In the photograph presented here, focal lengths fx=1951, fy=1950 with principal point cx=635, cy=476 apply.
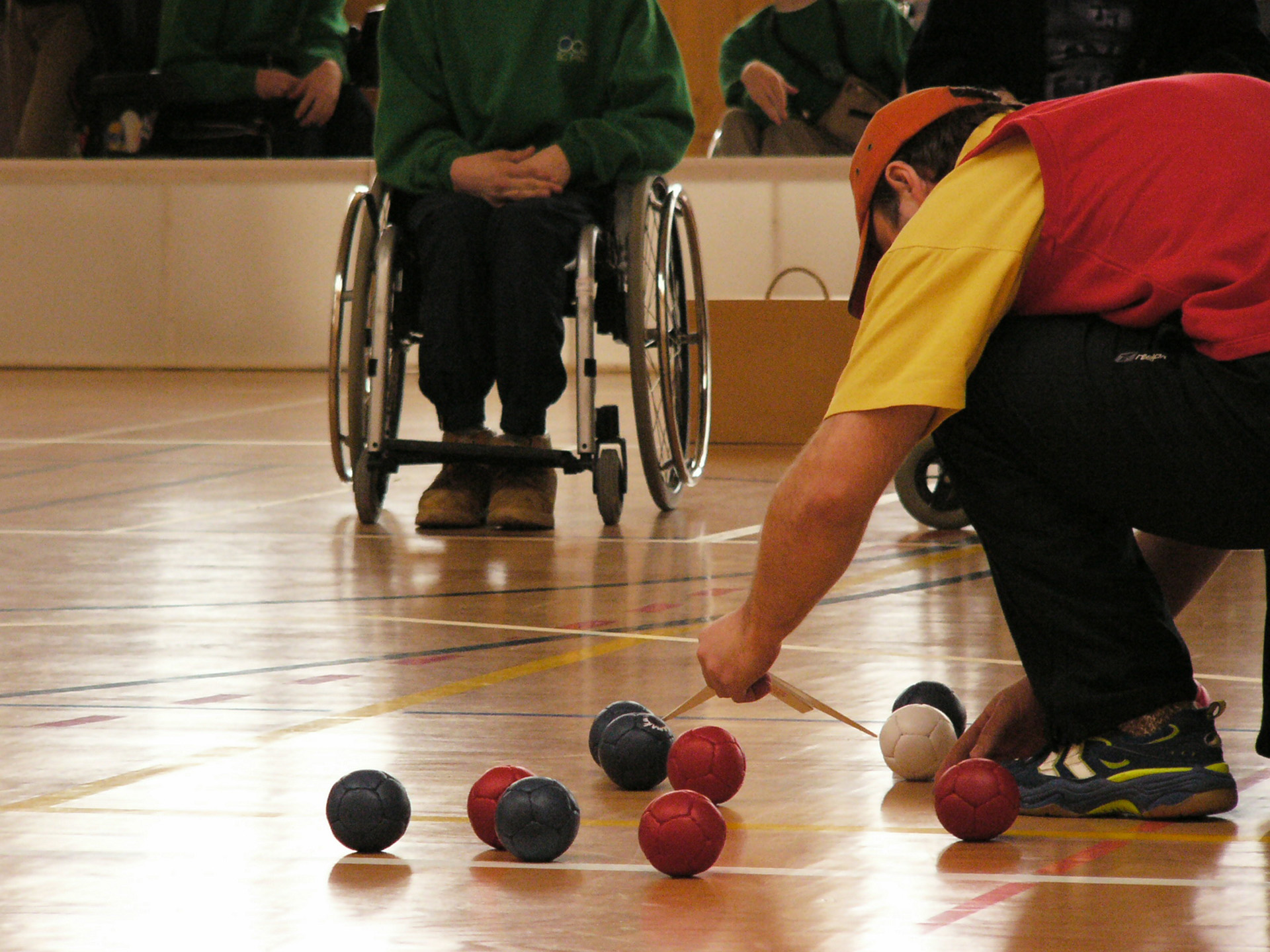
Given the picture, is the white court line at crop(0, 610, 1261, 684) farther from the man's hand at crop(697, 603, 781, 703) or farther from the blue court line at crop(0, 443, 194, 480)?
the blue court line at crop(0, 443, 194, 480)

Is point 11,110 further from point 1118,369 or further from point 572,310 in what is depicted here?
point 1118,369

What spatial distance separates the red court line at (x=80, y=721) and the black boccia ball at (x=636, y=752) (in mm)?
572

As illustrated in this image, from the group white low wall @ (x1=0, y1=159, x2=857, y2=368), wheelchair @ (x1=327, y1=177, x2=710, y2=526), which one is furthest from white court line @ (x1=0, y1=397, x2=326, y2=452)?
wheelchair @ (x1=327, y1=177, x2=710, y2=526)

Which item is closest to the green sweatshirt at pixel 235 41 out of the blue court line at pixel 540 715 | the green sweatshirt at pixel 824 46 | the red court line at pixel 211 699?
the green sweatshirt at pixel 824 46

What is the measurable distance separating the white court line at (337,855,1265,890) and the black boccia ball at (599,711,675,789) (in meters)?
0.24

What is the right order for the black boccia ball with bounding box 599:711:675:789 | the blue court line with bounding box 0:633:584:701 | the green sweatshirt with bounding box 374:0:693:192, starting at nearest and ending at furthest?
the black boccia ball with bounding box 599:711:675:789 → the blue court line with bounding box 0:633:584:701 → the green sweatshirt with bounding box 374:0:693:192

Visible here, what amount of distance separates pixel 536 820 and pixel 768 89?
18.0ft

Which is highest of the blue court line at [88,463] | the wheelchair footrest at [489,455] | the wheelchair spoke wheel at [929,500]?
the wheelchair footrest at [489,455]

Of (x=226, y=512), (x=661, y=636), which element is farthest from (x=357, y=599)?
(x=226, y=512)

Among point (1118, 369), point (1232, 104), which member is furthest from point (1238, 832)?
point (1232, 104)

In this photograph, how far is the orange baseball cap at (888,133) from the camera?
1674 millimetres

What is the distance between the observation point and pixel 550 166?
3.59 meters

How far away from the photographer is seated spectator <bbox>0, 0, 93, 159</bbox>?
8.17 m

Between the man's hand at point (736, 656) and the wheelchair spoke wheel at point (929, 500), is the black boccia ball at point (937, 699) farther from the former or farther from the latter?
the wheelchair spoke wheel at point (929, 500)
